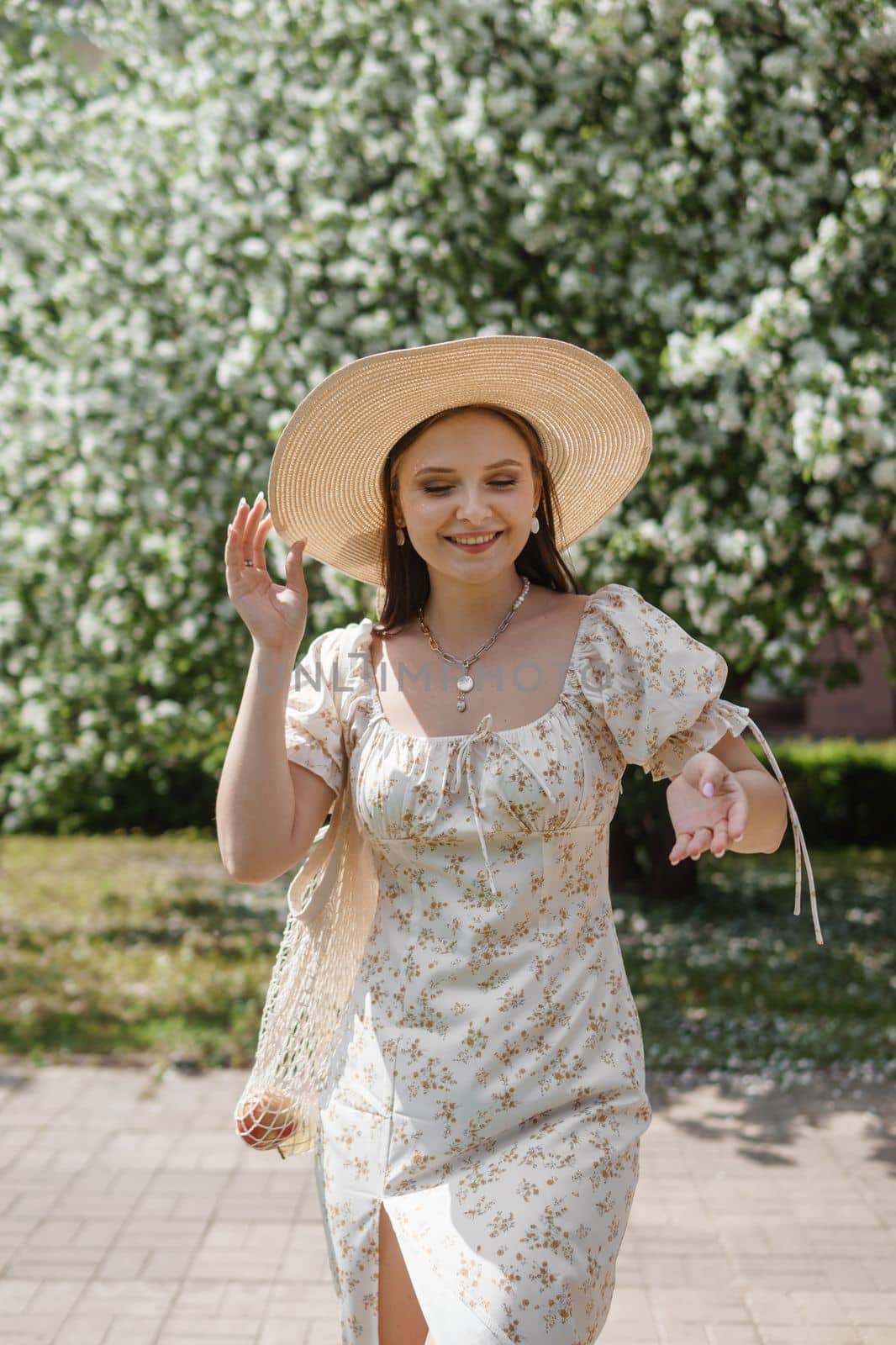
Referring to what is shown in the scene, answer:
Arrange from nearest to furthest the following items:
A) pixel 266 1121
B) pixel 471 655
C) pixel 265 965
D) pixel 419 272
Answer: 1. pixel 471 655
2. pixel 266 1121
3. pixel 419 272
4. pixel 265 965

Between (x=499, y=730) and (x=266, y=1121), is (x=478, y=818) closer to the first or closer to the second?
(x=499, y=730)

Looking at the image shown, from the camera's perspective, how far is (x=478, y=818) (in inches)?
77.8

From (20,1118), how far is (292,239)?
3.35 metres

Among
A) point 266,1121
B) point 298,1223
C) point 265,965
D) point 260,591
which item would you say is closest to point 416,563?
point 260,591

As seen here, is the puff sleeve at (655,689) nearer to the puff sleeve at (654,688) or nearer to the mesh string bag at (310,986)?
the puff sleeve at (654,688)

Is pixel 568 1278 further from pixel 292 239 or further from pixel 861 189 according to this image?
pixel 292 239

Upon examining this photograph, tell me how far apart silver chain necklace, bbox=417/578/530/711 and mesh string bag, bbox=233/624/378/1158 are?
32cm

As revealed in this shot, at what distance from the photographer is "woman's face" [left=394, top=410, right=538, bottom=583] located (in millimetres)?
2078

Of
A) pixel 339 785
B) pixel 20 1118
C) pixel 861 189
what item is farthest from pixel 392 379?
pixel 20 1118

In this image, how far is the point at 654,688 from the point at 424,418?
0.57 meters

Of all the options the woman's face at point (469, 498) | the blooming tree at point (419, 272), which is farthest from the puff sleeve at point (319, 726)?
the blooming tree at point (419, 272)

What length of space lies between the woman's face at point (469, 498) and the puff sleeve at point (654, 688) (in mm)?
199

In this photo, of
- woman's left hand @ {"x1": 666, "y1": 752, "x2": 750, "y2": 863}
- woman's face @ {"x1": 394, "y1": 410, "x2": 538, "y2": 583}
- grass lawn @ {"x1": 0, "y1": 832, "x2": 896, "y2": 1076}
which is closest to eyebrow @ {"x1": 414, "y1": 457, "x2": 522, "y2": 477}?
woman's face @ {"x1": 394, "y1": 410, "x2": 538, "y2": 583}

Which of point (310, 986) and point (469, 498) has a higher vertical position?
point (469, 498)
